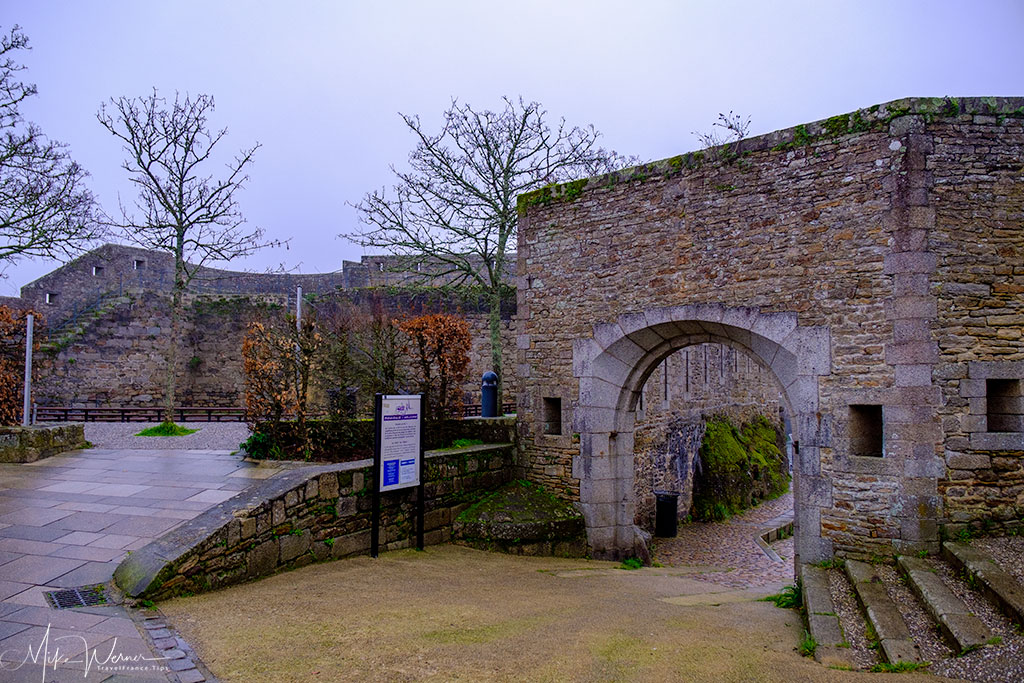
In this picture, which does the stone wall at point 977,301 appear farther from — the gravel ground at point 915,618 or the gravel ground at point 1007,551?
the gravel ground at point 915,618

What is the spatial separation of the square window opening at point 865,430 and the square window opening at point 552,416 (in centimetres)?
386

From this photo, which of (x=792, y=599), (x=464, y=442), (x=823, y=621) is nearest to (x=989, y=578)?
(x=823, y=621)

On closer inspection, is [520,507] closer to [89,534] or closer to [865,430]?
[865,430]

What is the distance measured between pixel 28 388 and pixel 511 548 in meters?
9.74

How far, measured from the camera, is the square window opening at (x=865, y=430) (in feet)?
22.5

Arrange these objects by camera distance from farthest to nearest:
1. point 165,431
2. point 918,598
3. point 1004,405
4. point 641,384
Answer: point 165,431 → point 641,384 → point 1004,405 → point 918,598

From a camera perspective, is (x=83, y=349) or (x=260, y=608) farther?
(x=83, y=349)

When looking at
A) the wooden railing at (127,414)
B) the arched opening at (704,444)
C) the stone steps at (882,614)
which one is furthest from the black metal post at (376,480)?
the wooden railing at (127,414)

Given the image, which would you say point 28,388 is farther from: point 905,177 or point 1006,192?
point 1006,192

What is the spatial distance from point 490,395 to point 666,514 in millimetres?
4455

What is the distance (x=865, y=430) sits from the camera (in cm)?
693

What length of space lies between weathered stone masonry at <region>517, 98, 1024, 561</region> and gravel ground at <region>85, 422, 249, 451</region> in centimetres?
768

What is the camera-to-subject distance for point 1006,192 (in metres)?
6.46

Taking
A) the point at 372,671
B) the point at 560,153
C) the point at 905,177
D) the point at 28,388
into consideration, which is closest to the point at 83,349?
the point at 28,388
